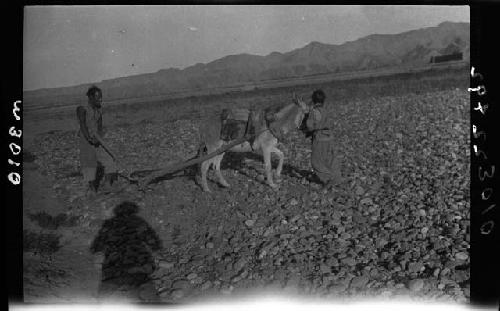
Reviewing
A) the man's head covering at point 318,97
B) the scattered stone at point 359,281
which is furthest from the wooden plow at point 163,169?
the scattered stone at point 359,281

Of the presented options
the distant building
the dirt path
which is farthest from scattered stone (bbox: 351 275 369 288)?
the dirt path

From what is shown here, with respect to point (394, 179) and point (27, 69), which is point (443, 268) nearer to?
point (394, 179)

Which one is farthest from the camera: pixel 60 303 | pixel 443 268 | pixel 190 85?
pixel 190 85

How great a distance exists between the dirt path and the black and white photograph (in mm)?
15

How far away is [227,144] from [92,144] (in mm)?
1581

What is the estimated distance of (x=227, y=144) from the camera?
17.1 feet

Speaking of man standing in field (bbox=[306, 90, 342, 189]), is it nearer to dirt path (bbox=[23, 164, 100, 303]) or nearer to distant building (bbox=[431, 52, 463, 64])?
distant building (bbox=[431, 52, 463, 64])

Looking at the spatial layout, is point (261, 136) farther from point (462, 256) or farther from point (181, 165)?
point (462, 256)

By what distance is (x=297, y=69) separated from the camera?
530cm

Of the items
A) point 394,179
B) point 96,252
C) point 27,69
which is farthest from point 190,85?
point 394,179

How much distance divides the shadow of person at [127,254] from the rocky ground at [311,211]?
30 millimetres

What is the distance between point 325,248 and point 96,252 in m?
2.59

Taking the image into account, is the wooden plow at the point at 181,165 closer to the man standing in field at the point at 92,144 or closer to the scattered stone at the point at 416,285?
the man standing in field at the point at 92,144

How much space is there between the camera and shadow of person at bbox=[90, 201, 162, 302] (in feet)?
16.2
